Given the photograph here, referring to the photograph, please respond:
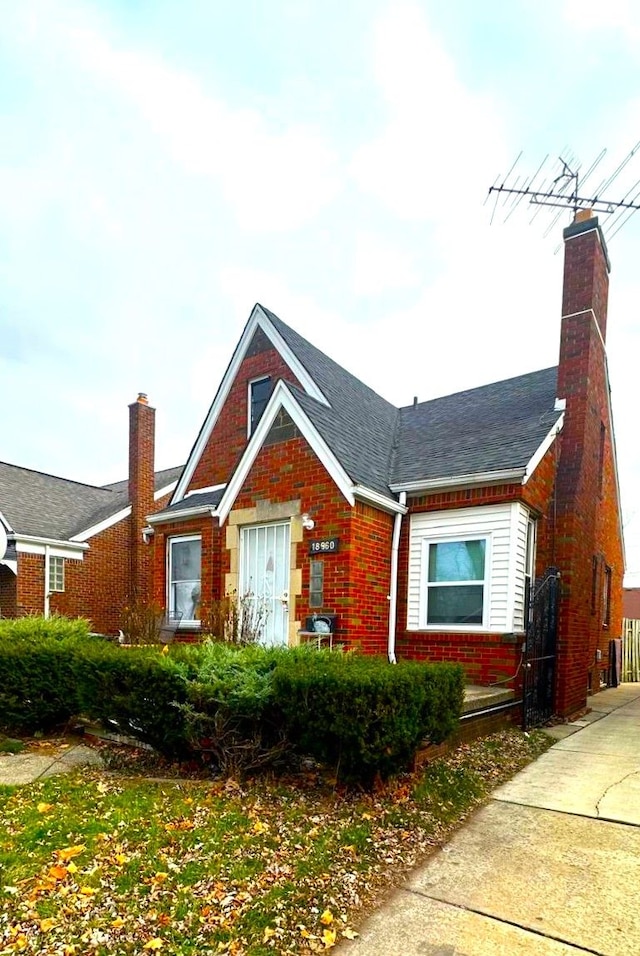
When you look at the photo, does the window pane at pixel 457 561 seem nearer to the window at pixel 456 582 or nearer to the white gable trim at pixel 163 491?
the window at pixel 456 582

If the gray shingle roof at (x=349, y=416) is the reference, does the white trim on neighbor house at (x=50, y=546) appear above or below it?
below

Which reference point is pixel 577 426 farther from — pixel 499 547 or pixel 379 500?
pixel 379 500

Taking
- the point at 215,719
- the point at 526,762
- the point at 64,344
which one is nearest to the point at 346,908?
the point at 215,719

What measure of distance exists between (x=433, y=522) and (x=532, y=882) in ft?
18.7

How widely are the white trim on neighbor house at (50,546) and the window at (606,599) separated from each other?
14.9 metres

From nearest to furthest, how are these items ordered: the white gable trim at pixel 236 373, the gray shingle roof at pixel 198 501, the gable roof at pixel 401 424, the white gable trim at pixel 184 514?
the gable roof at pixel 401 424 < the white gable trim at pixel 184 514 < the gray shingle roof at pixel 198 501 < the white gable trim at pixel 236 373

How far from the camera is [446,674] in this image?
5031mm

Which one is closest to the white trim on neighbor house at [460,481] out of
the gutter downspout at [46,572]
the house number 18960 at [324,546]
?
the house number 18960 at [324,546]

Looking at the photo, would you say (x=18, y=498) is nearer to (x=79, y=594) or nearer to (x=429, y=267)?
(x=79, y=594)

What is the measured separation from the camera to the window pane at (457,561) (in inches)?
333

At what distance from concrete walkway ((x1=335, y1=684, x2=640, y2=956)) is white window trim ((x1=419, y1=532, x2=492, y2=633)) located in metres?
2.77

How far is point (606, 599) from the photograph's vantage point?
44.1 feet

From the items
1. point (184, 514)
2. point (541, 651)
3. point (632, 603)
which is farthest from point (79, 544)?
point (632, 603)

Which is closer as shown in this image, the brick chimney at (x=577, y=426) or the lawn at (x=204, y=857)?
the lawn at (x=204, y=857)
